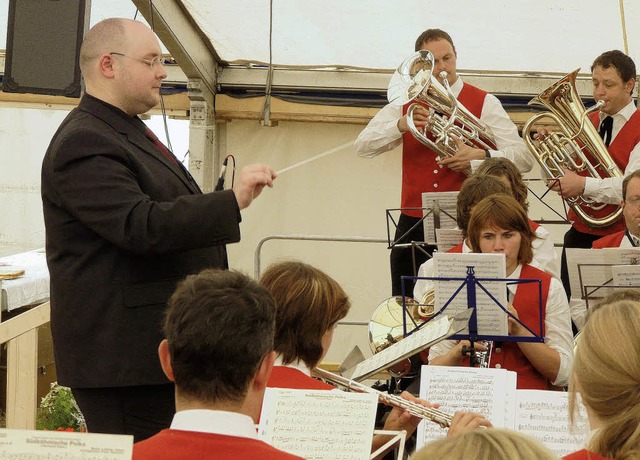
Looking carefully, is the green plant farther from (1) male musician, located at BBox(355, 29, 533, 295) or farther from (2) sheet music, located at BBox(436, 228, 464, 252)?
(2) sheet music, located at BBox(436, 228, 464, 252)

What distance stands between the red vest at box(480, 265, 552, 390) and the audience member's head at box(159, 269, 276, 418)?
2.07 meters

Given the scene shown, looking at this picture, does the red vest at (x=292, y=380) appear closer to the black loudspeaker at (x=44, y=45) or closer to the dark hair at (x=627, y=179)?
the black loudspeaker at (x=44, y=45)

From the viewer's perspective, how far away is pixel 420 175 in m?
5.56

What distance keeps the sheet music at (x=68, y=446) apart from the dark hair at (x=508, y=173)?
3368 millimetres

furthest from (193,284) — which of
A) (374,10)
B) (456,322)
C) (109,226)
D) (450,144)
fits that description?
(374,10)

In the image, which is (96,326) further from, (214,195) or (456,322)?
(456,322)

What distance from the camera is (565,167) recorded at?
5539mm

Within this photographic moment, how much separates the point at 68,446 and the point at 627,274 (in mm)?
2720

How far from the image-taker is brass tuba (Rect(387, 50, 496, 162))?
5371 mm

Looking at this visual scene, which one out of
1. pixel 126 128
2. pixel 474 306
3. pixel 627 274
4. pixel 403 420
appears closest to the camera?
pixel 403 420

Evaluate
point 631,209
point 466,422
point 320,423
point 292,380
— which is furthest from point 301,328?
point 631,209

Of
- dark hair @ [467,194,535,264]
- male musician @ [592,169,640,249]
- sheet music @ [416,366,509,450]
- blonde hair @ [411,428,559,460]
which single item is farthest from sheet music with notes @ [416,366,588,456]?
male musician @ [592,169,640,249]

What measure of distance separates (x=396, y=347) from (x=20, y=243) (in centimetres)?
564

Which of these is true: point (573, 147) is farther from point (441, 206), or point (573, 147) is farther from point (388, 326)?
point (388, 326)
